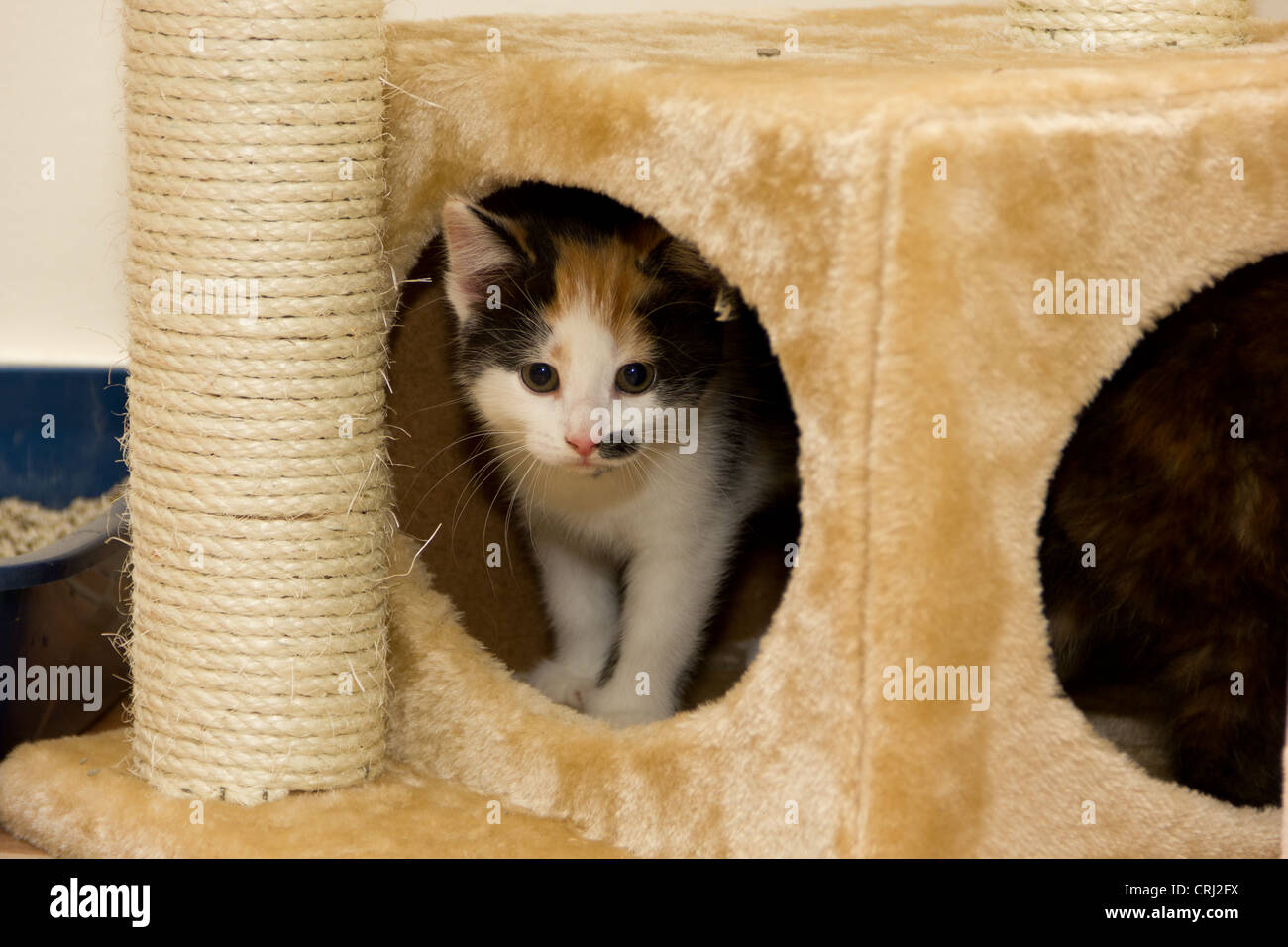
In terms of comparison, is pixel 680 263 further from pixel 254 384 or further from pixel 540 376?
pixel 254 384

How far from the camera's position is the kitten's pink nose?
1.54m

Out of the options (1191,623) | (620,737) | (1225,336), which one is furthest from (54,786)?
(1225,336)

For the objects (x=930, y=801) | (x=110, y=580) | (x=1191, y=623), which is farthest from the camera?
(x=110, y=580)

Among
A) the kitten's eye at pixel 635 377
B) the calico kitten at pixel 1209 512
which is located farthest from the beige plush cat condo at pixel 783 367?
the kitten's eye at pixel 635 377

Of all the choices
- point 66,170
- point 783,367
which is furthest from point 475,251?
point 66,170

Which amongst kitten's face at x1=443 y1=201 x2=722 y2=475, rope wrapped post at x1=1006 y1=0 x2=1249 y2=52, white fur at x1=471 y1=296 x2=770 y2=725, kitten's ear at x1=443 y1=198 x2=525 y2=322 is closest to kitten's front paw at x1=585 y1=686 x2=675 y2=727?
white fur at x1=471 y1=296 x2=770 y2=725

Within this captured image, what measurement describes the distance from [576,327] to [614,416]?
4.9 inches

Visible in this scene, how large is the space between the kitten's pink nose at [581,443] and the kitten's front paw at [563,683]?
19.6 inches

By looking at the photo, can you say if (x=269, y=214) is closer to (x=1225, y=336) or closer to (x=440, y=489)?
(x=440, y=489)

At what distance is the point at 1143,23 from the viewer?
164cm

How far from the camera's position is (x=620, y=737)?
1.53 m

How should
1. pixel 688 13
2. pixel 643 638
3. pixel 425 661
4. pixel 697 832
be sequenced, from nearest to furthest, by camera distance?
pixel 697 832 < pixel 425 661 < pixel 643 638 < pixel 688 13

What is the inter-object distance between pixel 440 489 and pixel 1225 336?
1.15 meters

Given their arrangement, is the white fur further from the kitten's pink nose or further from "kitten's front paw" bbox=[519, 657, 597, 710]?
the kitten's pink nose
